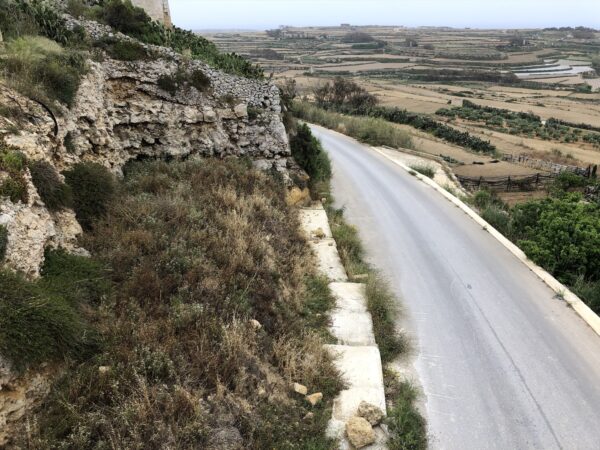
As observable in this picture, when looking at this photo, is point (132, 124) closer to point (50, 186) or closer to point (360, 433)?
point (50, 186)

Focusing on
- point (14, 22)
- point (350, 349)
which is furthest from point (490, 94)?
point (350, 349)

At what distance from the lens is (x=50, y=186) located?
273 inches

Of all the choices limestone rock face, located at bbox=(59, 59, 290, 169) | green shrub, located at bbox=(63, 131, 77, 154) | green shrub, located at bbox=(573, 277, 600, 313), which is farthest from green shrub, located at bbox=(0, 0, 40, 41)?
green shrub, located at bbox=(573, 277, 600, 313)

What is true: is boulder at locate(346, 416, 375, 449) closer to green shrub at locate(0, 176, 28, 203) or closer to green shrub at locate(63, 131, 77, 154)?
green shrub at locate(0, 176, 28, 203)

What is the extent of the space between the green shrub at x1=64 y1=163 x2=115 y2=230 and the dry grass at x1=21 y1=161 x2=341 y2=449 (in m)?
0.27

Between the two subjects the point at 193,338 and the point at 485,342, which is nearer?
the point at 193,338

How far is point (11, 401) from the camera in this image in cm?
440

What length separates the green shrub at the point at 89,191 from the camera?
25.4ft

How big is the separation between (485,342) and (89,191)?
801 centimetres

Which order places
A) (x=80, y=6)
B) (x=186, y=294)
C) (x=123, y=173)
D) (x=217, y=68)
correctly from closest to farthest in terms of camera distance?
(x=186, y=294) → (x=123, y=173) → (x=80, y=6) → (x=217, y=68)

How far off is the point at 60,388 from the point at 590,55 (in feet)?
717

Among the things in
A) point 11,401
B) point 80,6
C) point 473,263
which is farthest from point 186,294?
point 80,6

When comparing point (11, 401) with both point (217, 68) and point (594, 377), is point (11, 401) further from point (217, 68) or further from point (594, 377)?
point (217, 68)

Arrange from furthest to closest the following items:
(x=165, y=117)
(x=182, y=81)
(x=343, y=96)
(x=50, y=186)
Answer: (x=343, y=96) → (x=182, y=81) → (x=165, y=117) → (x=50, y=186)
